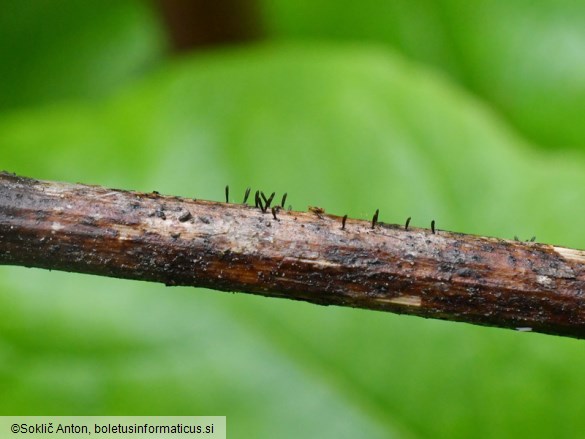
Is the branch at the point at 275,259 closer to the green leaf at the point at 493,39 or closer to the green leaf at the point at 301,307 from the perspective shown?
the green leaf at the point at 301,307


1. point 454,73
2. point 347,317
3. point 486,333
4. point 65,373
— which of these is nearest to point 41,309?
point 65,373

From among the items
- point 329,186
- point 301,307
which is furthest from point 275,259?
point 329,186

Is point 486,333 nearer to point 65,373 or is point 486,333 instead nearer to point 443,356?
point 443,356

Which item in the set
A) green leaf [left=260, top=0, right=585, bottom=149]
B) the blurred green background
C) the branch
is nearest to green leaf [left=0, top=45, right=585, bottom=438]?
the blurred green background

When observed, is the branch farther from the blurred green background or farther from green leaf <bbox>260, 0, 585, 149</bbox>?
green leaf <bbox>260, 0, 585, 149</bbox>

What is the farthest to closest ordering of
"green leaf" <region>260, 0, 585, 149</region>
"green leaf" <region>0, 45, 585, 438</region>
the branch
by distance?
1. "green leaf" <region>260, 0, 585, 149</region>
2. "green leaf" <region>0, 45, 585, 438</region>
3. the branch

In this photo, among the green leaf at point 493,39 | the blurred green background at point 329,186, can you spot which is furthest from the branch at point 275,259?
the green leaf at point 493,39

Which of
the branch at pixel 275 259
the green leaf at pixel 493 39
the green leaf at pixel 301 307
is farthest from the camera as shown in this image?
the green leaf at pixel 493 39
